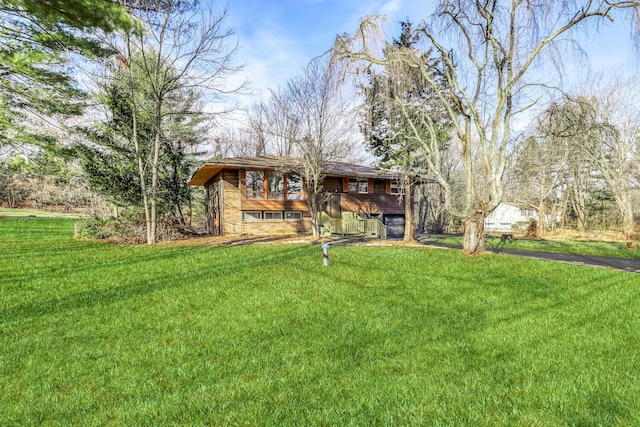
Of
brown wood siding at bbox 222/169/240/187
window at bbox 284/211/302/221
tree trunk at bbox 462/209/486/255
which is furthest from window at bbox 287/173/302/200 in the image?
tree trunk at bbox 462/209/486/255

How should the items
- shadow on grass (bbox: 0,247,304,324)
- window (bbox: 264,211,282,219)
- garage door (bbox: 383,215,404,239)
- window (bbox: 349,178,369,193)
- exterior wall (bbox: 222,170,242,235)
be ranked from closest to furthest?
shadow on grass (bbox: 0,247,304,324) < exterior wall (bbox: 222,170,242,235) < window (bbox: 264,211,282,219) < window (bbox: 349,178,369,193) < garage door (bbox: 383,215,404,239)

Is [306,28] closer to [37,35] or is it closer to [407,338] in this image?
[37,35]

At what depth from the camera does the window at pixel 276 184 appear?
64.7 ft

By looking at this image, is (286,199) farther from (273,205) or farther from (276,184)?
(276,184)

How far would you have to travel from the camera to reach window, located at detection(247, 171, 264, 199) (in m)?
19.1

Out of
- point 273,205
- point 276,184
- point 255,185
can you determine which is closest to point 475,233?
point 273,205

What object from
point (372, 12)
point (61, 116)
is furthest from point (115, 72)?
point (372, 12)

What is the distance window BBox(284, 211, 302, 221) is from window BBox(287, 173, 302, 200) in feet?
2.93

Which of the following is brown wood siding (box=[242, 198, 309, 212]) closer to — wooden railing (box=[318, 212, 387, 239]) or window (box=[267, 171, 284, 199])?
window (box=[267, 171, 284, 199])

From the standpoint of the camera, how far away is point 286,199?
1980cm

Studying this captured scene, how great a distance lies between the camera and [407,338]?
433 centimetres

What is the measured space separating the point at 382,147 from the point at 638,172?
18.4 meters

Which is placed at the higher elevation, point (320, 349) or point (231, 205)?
point (231, 205)

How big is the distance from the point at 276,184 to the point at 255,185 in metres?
1.69
